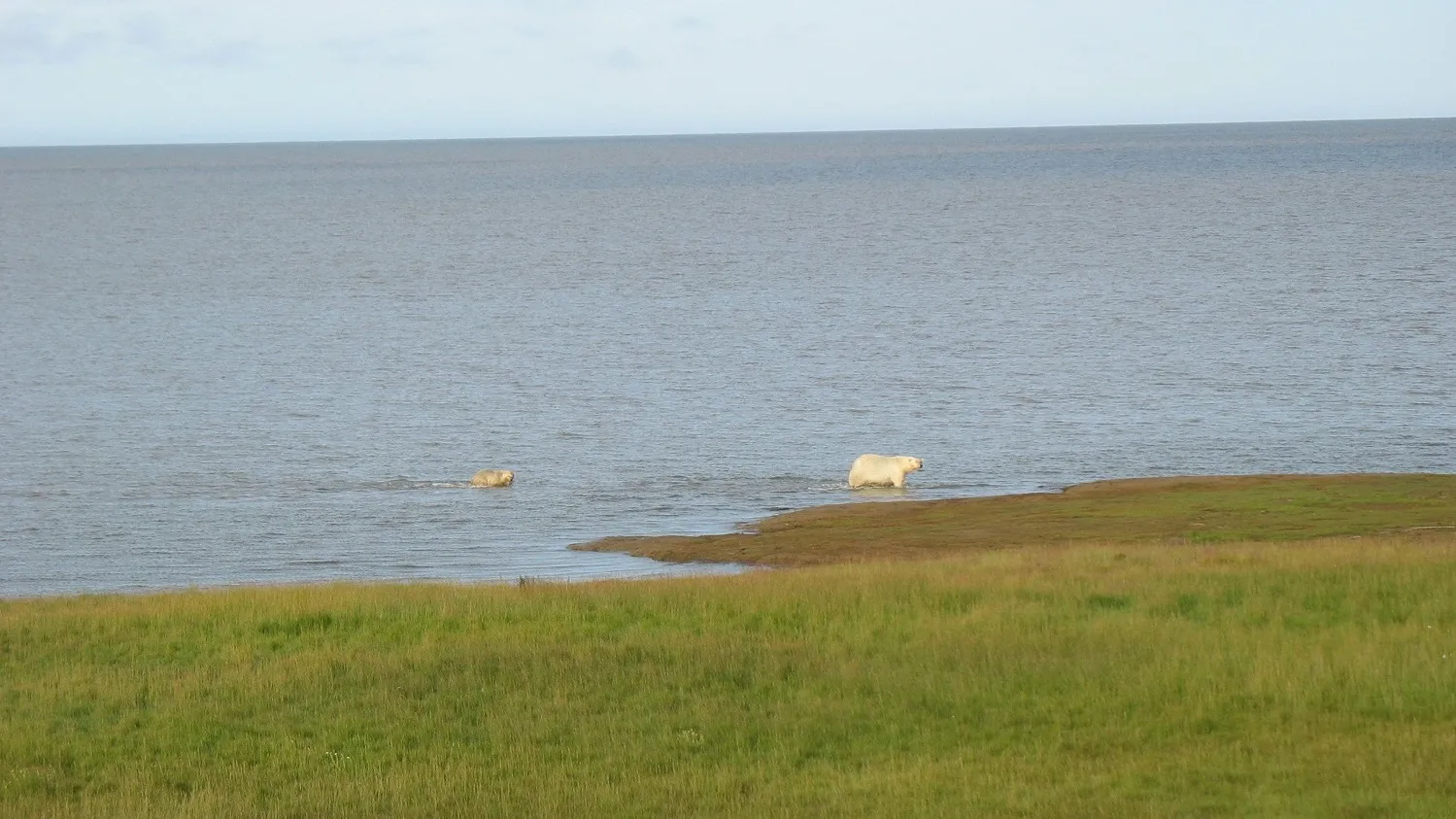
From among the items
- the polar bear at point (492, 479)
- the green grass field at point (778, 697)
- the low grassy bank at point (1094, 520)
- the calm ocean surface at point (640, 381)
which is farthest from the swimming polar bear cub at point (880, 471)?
the green grass field at point (778, 697)

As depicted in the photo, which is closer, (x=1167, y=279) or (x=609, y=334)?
(x=609, y=334)

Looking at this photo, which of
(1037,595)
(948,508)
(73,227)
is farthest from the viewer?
(73,227)

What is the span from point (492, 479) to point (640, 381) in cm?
1750

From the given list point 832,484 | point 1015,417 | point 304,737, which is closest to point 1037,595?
point 304,737

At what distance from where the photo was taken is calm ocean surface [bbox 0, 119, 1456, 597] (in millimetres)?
36375

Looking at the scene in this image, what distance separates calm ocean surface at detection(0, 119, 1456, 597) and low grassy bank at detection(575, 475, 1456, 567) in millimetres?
1898

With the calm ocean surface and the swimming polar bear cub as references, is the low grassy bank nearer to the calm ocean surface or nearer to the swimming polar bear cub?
the calm ocean surface

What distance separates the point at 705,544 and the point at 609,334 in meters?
39.8

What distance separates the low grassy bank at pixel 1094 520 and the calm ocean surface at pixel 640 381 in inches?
74.7

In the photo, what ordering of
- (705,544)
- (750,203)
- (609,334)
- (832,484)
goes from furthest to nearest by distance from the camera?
(750,203), (609,334), (832,484), (705,544)

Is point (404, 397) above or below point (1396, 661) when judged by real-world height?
below

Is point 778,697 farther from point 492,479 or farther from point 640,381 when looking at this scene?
point 640,381

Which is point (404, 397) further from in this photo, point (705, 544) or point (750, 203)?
point (750, 203)

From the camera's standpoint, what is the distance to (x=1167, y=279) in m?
86.5
